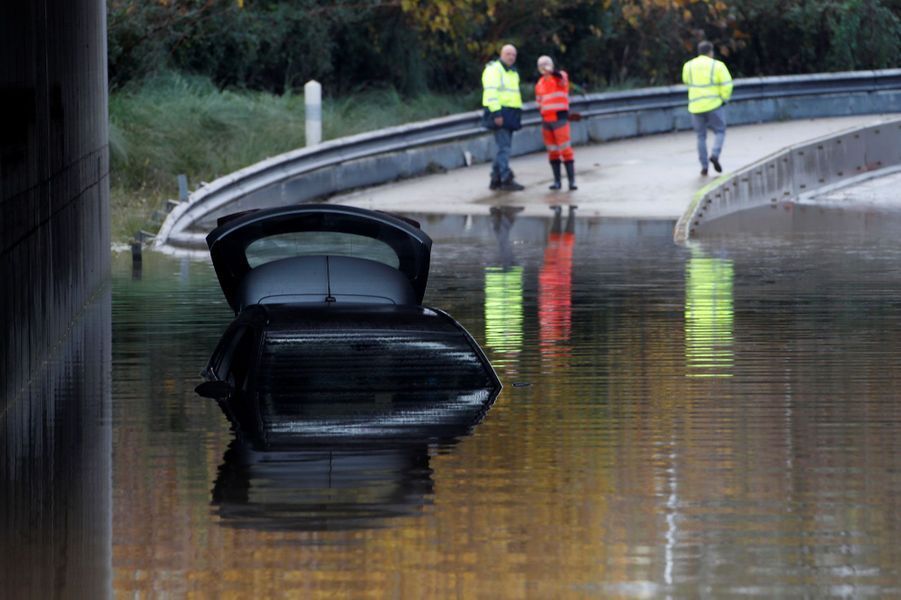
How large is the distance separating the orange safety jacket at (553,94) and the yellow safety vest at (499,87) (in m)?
0.38

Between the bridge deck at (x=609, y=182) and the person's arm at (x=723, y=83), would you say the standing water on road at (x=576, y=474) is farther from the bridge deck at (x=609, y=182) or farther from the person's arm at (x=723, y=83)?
the person's arm at (x=723, y=83)

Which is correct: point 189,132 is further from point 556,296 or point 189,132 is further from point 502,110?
point 556,296

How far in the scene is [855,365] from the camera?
13.7m

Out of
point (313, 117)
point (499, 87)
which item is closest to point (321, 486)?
point (499, 87)

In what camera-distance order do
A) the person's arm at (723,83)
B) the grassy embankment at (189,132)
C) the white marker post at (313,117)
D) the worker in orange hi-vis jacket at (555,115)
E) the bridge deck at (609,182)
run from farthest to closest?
1. the person's arm at (723,83)
2. the white marker post at (313,117)
3. the worker in orange hi-vis jacket at (555,115)
4. the bridge deck at (609,182)
5. the grassy embankment at (189,132)

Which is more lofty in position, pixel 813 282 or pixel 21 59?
pixel 21 59

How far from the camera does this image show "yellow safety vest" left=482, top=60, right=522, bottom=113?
30.1 meters

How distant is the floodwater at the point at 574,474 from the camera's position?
7715 mm

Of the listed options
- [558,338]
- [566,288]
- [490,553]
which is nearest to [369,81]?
[566,288]

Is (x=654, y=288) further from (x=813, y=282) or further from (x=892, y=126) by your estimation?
(x=892, y=126)

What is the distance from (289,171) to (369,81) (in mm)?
9943

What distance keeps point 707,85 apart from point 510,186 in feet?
11.0

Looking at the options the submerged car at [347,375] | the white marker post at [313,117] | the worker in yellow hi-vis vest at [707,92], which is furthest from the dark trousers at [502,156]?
the submerged car at [347,375]

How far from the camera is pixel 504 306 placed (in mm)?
17703
